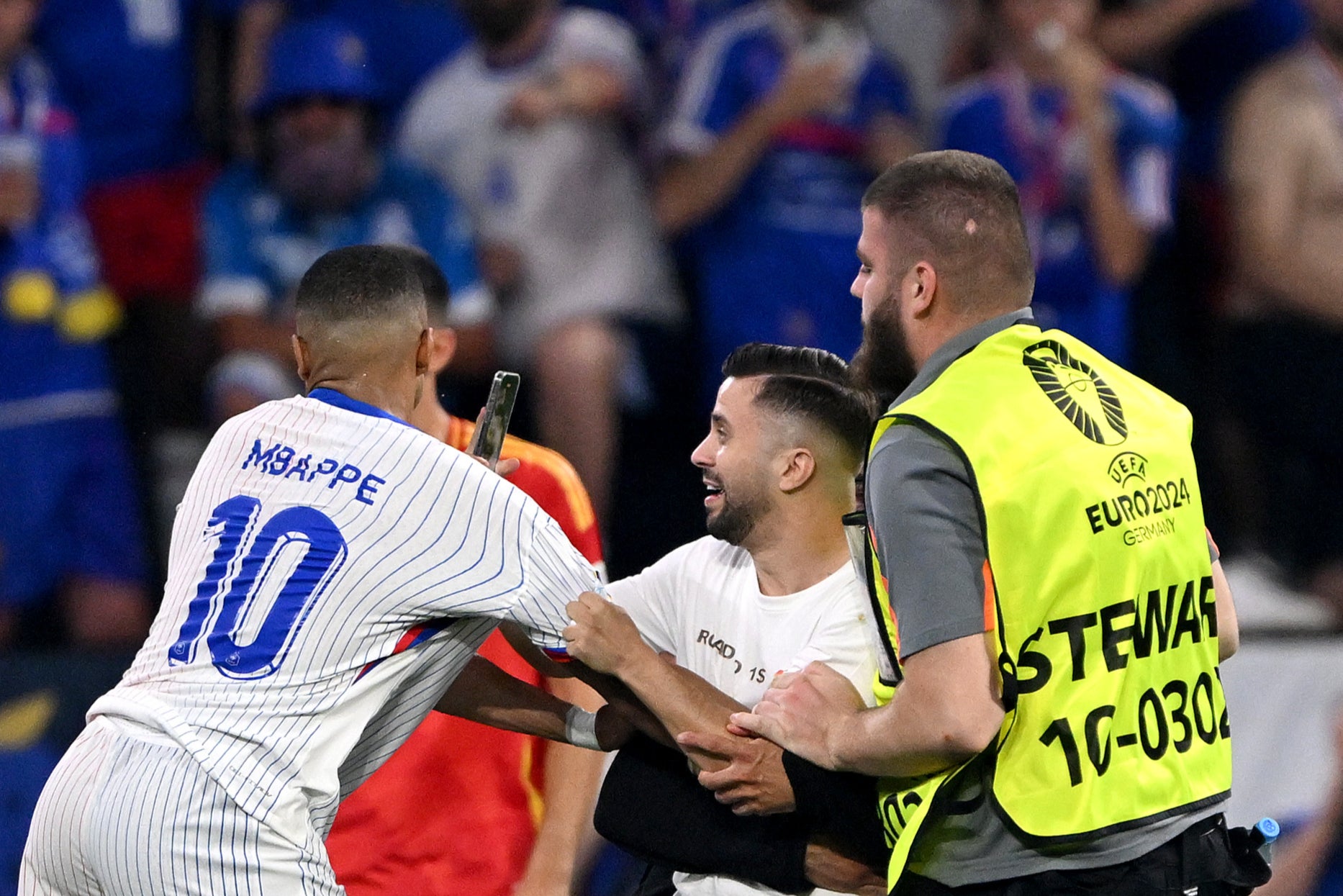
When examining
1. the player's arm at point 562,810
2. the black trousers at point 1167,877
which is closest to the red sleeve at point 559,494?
the player's arm at point 562,810

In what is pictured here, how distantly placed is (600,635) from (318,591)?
0.53 m

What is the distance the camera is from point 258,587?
2.79 meters

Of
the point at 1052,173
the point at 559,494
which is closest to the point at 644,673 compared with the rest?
the point at 559,494

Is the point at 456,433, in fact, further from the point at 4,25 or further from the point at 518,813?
the point at 4,25

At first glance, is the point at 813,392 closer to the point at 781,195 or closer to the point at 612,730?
the point at 612,730

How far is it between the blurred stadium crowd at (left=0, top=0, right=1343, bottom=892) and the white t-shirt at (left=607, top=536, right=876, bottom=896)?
10.00 ft

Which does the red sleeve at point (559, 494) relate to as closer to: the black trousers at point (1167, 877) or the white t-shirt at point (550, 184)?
the black trousers at point (1167, 877)

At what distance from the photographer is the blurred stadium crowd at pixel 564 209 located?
6336 millimetres

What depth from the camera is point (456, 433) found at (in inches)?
148

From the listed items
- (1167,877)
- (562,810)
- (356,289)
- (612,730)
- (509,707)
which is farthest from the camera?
(562,810)

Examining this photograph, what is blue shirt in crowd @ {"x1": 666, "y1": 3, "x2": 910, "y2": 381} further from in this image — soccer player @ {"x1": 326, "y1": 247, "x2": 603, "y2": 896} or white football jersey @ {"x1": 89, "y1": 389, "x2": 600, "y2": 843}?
white football jersey @ {"x1": 89, "y1": 389, "x2": 600, "y2": 843}

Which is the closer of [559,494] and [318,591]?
[318,591]

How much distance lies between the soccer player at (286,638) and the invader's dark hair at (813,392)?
63 centimetres

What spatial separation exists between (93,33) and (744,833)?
A: 4897mm
